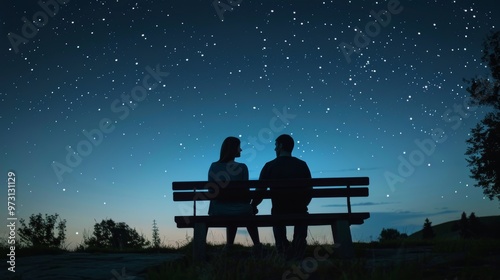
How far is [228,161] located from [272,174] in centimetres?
76

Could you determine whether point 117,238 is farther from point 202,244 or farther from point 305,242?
point 305,242

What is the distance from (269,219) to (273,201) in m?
0.74

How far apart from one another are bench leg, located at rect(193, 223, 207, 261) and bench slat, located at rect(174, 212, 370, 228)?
0.26ft

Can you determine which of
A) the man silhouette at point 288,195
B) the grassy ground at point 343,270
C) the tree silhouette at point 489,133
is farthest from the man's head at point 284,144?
the tree silhouette at point 489,133

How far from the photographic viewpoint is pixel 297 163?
24.2 ft

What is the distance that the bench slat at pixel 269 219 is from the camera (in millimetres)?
6344

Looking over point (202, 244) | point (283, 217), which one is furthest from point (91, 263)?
point (283, 217)

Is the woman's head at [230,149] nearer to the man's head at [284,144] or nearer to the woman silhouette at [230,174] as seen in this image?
the woman silhouette at [230,174]

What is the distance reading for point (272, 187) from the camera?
21.8 ft

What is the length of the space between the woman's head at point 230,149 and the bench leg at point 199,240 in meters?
1.20

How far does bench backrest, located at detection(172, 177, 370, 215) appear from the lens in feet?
21.5

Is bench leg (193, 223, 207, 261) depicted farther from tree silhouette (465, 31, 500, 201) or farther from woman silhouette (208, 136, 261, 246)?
tree silhouette (465, 31, 500, 201)

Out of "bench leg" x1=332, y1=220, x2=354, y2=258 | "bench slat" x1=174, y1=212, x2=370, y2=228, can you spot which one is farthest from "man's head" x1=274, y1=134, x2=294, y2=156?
"bench leg" x1=332, y1=220, x2=354, y2=258

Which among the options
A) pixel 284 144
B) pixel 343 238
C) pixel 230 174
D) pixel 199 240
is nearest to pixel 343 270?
pixel 343 238
